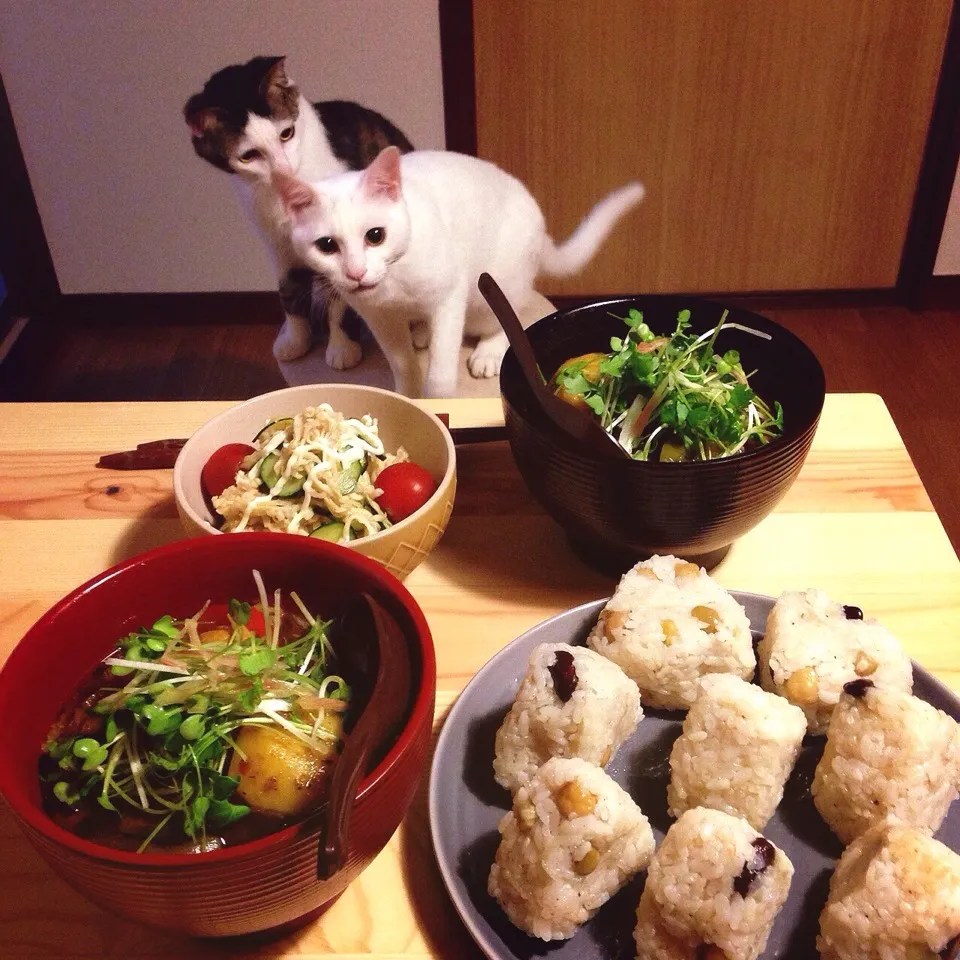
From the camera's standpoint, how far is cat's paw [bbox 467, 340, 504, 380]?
6.43ft

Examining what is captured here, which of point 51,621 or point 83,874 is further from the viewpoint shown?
point 51,621

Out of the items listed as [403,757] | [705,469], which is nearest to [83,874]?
[403,757]

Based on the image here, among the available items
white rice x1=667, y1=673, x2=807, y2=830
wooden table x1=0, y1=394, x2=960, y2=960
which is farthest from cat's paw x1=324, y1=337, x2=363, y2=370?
white rice x1=667, y1=673, x2=807, y2=830

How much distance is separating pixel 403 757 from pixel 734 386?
54 cm

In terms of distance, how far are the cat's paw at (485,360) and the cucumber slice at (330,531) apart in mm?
1135

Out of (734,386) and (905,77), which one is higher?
(734,386)

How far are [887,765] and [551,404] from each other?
42 centimetres

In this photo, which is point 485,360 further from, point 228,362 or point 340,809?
point 340,809

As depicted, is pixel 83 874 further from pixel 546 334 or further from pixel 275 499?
pixel 546 334

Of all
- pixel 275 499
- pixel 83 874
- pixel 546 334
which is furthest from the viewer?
pixel 546 334

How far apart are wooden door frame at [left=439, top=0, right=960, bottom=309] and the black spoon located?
65.9 inches

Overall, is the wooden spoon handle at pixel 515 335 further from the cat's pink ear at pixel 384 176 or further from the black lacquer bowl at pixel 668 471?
the cat's pink ear at pixel 384 176

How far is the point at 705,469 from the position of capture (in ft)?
2.49

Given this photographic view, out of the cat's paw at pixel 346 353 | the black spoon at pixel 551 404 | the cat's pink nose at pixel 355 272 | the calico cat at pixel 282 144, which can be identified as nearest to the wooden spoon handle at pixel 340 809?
the black spoon at pixel 551 404
